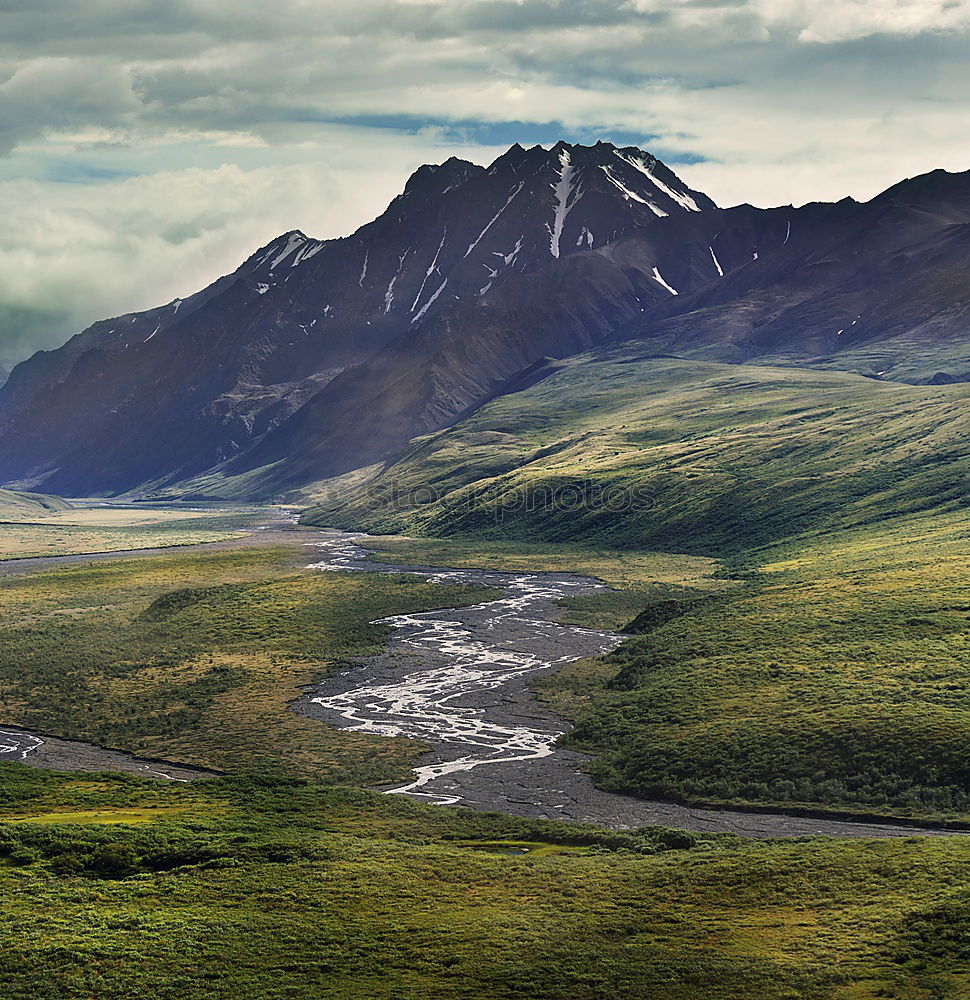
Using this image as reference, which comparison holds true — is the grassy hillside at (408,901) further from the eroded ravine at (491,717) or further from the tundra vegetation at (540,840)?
the eroded ravine at (491,717)

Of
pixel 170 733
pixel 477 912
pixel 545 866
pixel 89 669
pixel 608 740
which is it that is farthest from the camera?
pixel 89 669

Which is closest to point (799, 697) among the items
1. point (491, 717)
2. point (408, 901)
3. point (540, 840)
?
point (491, 717)

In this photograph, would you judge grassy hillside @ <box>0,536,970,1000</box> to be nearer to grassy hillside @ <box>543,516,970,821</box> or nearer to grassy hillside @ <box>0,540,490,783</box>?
grassy hillside @ <box>0,540,490,783</box>

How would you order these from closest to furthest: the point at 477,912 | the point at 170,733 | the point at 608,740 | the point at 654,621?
the point at 477,912
the point at 608,740
the point at 170,733
the point at 654,621

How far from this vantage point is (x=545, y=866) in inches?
2510

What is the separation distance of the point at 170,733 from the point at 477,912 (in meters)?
58.9

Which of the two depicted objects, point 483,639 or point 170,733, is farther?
point 483,639

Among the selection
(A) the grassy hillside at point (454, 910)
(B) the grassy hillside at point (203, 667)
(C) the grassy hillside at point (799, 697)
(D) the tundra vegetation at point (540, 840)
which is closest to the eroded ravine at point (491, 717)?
(D) the tundra vegetation at point (540, 840)

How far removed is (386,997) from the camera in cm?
4616

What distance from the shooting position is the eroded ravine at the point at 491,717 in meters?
80.4

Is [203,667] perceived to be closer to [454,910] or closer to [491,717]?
[491,717]

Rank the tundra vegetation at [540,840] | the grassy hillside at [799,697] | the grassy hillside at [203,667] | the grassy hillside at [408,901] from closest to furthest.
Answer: the grassy hillside at [408,901] < the tundra vegetation at [540,840] < the grassy hillside at [799,697] < the grassy hillside at [203,667]

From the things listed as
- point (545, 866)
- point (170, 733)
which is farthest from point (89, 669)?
point (545, 866)

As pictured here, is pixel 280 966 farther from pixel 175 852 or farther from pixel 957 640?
pixel 957 640
